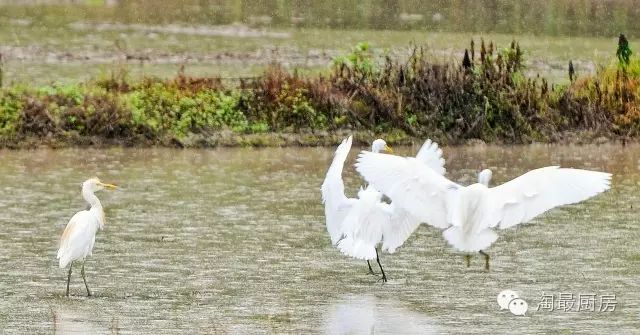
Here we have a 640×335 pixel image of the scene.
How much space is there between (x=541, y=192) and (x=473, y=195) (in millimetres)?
570

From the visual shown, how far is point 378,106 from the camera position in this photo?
18344 millimetres

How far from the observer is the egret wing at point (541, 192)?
938 cm

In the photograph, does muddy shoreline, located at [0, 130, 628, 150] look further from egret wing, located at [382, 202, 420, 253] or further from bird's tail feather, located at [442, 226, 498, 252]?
bird's tail feather, located at [442, 226, 498, 252]

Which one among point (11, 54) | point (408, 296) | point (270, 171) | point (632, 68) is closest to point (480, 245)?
point (408, 296)

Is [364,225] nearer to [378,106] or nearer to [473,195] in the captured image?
[473,195]

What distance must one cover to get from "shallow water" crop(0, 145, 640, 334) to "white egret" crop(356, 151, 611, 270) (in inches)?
22.9

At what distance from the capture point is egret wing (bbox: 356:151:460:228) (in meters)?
10.0

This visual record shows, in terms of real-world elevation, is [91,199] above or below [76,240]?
above

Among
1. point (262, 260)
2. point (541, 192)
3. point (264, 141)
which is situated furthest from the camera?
point (264, 141)

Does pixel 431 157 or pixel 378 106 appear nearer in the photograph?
pixel 431 157

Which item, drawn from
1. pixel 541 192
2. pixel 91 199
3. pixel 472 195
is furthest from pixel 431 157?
pixel 91 199

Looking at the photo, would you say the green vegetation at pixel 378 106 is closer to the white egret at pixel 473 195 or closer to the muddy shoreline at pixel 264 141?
the muddy shoreline at pixel 264 141

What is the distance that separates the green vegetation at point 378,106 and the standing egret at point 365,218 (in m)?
7.01

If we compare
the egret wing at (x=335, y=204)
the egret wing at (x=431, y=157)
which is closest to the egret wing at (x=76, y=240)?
the egret wing at (x=335, y=204)
